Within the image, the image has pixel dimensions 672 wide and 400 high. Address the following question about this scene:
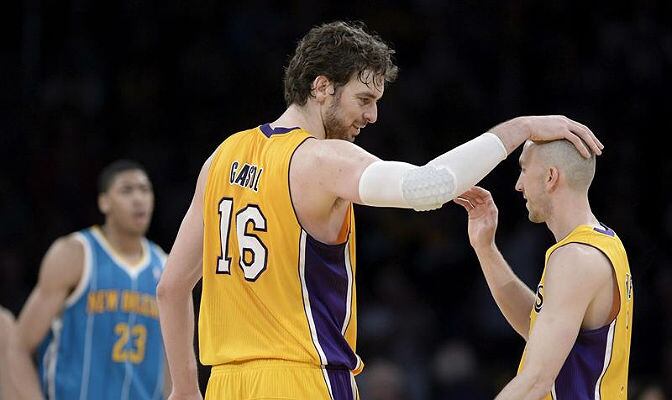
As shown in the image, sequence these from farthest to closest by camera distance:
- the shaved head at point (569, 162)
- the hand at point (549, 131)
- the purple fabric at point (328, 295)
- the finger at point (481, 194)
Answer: the finger at point (481, 194) → the shaved head at point (569, 162) → the hand at point (549, 131) → the purple fabric at point (328, 295)

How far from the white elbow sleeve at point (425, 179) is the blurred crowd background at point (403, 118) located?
593cm

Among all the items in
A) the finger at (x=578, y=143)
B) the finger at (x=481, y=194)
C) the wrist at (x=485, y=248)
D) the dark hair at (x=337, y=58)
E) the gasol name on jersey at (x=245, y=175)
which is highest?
the dark hair at (x=337, y=58)

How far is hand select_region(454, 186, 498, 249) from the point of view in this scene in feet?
15.8

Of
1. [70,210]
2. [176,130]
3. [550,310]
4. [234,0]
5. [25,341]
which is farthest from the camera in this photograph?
[234,0]

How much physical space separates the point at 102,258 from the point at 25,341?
705 millimetres

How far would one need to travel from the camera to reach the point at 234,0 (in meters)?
12.6

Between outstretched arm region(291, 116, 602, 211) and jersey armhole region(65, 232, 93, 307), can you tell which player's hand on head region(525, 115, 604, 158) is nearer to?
outstretched arm region(291, 116, 602, 211)

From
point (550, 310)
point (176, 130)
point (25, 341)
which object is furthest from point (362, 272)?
point (550, 310)

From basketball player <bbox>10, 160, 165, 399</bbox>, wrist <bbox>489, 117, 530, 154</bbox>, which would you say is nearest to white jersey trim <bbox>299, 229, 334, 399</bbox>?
wrist <bbox>489, 117, 530, 154</bbox>

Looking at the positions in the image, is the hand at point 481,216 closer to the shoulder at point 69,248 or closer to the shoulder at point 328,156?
the shoulder at point 328,156

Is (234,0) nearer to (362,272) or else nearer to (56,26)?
(56,26)

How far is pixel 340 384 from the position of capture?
4.16m

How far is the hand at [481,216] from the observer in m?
4.80

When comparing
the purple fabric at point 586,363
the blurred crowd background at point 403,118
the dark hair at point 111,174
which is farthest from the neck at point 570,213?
the blurred crowd background at point 403,118
